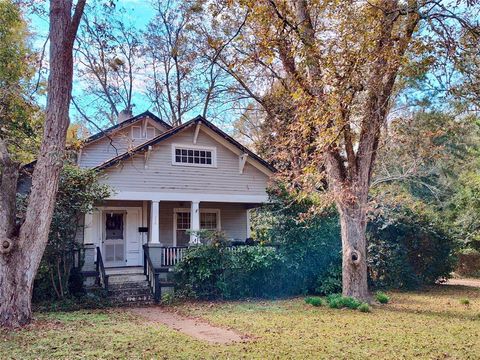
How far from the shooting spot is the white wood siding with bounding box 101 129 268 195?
14297mm

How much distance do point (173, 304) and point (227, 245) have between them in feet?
7.83

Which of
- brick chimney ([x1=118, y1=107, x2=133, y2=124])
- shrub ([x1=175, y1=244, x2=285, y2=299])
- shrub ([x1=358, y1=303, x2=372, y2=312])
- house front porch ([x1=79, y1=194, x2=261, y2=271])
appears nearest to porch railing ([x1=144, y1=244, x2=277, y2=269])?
house front porch ([x1=79, y1=194, x2=261, y2=271])

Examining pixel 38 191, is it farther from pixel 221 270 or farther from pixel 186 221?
pixel 186 221

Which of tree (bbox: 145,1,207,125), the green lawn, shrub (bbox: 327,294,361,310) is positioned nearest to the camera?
the green lawn

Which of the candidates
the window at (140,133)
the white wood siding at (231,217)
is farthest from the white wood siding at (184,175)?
the window at (140,133)

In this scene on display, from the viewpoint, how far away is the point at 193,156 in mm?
15750

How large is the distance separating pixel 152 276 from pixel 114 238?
131 inches

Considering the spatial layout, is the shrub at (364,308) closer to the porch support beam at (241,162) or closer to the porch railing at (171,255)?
the porch railing at (171,255)

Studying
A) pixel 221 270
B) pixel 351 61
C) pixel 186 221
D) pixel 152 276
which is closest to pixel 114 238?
pixel 186 221

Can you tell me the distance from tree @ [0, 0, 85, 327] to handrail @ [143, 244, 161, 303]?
14.7ft

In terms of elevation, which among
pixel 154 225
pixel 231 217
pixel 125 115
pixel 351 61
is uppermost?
pixel 125 115

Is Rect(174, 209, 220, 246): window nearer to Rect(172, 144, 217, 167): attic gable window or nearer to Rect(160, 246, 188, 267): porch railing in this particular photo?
Rect(172, 144, 217, 167): attic gable window

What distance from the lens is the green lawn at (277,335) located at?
20.4 ft

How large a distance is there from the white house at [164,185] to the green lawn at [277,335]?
462 cm
